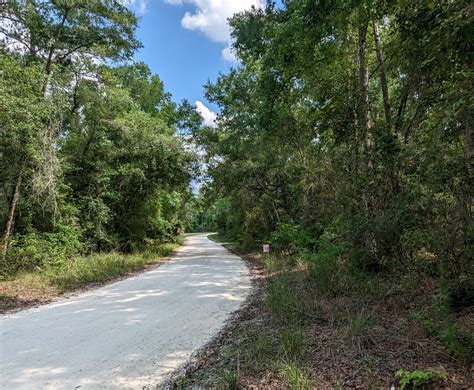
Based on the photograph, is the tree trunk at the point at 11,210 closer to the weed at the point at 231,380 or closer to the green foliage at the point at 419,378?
the weed at the point at 231,380

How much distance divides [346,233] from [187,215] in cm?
2586

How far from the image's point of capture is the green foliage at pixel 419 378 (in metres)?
3.06

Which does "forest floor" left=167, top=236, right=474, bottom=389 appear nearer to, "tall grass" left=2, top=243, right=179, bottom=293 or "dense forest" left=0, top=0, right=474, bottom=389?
"dense forest" left=0, top=0, right=474, bottom=389

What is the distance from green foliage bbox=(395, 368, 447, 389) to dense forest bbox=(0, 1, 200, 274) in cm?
955

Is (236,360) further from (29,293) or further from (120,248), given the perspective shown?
(120,248)

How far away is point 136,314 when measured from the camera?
655 cm

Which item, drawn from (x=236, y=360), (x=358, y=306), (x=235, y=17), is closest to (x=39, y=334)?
(x=236, y=360)

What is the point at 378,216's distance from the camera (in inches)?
262

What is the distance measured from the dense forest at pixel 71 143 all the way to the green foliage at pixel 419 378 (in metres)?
9.55

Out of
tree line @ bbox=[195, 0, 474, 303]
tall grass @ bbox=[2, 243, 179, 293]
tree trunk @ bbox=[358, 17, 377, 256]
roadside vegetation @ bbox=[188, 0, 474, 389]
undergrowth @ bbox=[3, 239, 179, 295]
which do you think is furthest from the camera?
tall grass @ bbox=[2, 243, 179, 293]

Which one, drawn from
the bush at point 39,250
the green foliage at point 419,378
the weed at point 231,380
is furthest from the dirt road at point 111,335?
the bush at point 39,250

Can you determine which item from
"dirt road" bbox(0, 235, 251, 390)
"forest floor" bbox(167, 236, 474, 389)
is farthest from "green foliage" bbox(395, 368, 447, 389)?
"dirt road" bbox(0, 235, 251, 390)

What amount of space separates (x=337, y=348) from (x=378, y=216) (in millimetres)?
3312

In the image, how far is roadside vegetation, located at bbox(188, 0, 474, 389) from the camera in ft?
11.8
